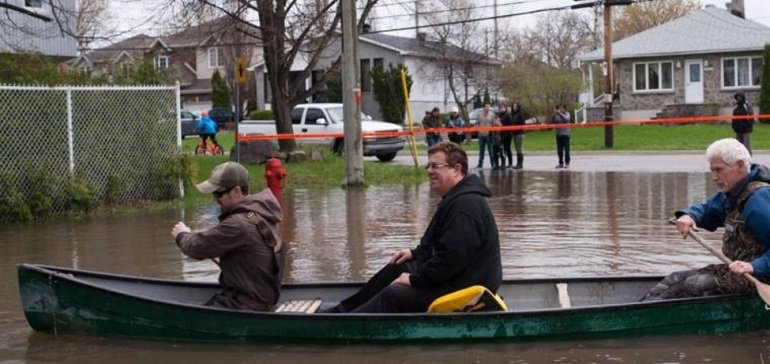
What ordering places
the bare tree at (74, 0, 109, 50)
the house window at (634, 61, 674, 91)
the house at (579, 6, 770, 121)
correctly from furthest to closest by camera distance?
the bare tree at (74, 0, 109, 50) < the house window at (634, 61, 674, 91) < the house at (579, 6, 770, 121)

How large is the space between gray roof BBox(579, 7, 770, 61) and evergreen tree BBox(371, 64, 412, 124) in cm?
1108

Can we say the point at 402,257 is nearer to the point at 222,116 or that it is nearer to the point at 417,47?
the point at 417,47

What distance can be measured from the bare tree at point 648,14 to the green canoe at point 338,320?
237 ft

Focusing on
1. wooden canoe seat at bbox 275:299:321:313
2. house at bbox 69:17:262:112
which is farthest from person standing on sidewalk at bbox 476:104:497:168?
wooden canoe seat at bbox 275:299:321:313

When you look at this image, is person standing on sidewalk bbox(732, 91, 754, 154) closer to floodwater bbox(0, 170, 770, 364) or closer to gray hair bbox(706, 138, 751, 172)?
floodwater bbox(0, 170, 770, 364)

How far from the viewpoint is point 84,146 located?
55.6ft

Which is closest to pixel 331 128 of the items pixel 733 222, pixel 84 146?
pixel 84 146

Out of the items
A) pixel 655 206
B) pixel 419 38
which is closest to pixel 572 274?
pixel 655 206

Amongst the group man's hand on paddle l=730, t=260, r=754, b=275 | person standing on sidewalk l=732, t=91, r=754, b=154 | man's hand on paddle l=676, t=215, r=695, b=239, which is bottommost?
man's hand on paddle l=730, t=260, r=754, b=275

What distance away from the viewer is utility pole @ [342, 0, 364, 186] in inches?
839

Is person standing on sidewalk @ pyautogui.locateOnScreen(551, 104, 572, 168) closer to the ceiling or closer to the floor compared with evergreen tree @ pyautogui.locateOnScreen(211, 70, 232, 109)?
closer to the floor

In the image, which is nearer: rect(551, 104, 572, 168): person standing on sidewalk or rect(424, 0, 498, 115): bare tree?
rect(551, 104, 572, 168): person standing on sidewalk

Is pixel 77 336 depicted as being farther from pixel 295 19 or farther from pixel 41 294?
pixel 295 19

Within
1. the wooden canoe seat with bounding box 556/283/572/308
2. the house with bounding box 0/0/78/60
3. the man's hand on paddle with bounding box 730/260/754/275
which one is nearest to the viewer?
the man's hand on paddle with bounding box 730/260/754/275
